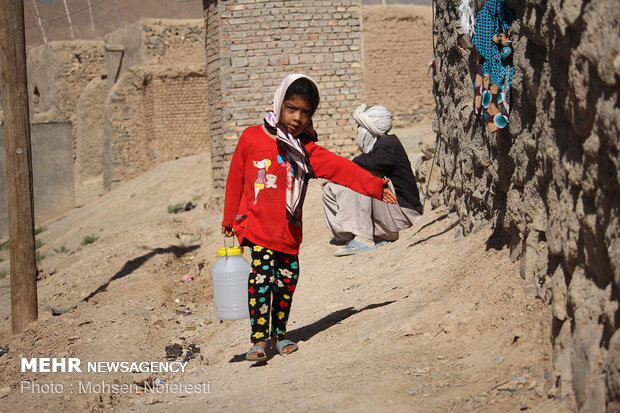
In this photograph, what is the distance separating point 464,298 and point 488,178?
41.7 inches

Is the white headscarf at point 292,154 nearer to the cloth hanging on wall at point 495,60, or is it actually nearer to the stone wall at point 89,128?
the cloth hanging on wall at point 495,60

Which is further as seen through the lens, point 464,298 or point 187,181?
point 187,181

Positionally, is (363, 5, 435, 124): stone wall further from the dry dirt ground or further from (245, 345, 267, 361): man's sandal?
(245, 345, 267, 361): man's sandal

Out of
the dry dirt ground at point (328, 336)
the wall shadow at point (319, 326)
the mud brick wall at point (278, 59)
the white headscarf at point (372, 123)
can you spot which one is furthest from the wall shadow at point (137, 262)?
the wall shadow at point (319, 326)

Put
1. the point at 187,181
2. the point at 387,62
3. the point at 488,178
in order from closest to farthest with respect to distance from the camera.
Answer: the point at 488,178, the point at 187,181, the point at 387,62

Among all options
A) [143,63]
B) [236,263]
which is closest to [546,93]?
[236,263]

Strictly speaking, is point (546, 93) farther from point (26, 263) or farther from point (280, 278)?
point (26, 263)

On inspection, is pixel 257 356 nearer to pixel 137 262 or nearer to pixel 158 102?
pixel 137 262

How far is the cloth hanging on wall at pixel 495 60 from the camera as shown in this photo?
365 cm

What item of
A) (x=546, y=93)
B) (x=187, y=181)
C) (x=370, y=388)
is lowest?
(x=187, y=181)

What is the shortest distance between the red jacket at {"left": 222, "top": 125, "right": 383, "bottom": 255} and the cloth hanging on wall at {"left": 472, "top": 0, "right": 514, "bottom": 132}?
0.73 meters

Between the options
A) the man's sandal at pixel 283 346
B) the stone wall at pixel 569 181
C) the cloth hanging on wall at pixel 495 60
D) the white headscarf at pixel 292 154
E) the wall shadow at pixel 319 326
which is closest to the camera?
the stone wall at pixel 569 181

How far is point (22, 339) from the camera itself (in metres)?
6.39

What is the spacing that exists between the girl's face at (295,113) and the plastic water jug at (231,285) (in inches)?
39.9
